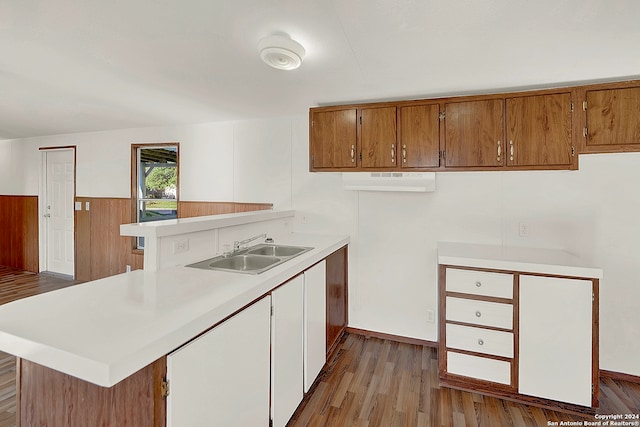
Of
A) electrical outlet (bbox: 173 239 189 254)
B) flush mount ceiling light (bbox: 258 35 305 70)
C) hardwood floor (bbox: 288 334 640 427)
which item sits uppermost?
flush mount ceiling light (bbox: 258 35 305 70)

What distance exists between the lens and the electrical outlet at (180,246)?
6.33 feet

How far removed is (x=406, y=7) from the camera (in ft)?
4.73

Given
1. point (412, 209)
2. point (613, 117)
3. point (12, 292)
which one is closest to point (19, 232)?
point (12, 292)

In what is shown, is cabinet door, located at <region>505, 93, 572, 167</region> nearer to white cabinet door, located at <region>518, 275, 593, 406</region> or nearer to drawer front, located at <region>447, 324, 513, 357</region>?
white cabinet door, located at <region>518, 275, 593, 406</region>

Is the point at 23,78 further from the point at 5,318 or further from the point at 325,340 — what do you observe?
the point at 325,340

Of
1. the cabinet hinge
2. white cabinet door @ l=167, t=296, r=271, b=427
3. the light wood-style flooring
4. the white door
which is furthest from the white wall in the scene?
the cabinet hinge

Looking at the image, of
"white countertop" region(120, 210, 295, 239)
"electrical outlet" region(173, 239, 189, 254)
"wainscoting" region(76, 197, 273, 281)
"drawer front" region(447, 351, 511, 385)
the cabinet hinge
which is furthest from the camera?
"wainscoting" region(76, 197, 273, 281)

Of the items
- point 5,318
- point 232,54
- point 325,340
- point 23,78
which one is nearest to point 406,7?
point 232,54

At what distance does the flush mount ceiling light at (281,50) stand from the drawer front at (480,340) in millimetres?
2180

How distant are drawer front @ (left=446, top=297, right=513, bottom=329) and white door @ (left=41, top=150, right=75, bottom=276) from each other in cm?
544

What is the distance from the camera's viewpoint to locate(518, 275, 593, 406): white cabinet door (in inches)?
80.9

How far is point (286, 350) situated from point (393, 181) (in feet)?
5.54

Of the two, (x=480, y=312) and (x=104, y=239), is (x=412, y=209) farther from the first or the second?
(x=104, y=239)

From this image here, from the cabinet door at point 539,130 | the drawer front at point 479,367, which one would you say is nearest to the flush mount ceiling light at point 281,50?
the cabinet door at point 539,130
